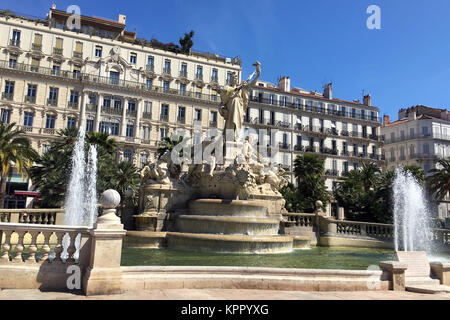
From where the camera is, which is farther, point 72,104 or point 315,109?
point 315,109

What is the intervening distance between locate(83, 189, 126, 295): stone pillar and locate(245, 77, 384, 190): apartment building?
45983 mm

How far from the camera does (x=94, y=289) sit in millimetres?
5809

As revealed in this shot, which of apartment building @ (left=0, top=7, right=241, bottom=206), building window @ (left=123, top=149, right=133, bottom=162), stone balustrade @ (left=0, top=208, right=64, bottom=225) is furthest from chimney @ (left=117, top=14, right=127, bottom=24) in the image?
stone balustrade @ (left=0, top=208, right=64, bottom=225)

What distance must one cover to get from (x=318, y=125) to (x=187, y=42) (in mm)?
24753

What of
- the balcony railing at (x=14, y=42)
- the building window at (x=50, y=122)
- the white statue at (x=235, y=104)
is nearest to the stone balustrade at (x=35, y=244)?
the white statue at (x=235, y=104)

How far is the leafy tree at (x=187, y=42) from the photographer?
173 feet

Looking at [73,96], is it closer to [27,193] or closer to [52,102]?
[52,102]

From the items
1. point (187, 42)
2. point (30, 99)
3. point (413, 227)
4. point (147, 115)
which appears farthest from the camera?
point (187, 42)

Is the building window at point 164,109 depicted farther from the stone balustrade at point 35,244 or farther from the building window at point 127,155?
the stone balustrade at point 35,244

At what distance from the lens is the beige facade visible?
40.9 metres

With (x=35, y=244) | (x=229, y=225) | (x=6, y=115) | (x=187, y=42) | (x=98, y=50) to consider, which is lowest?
(x=35, y=244)

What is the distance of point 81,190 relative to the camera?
2161cm

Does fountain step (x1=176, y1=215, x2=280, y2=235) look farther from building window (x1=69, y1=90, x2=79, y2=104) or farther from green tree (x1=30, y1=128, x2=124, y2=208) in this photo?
building window (x1=69, y1=90, x2=79, y2=104)

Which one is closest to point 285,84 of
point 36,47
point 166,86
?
point 166,86
